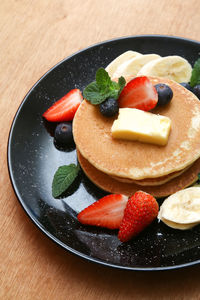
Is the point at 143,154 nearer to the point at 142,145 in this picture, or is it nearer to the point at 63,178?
the point at 142,145

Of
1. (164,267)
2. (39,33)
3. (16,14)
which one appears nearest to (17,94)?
(39,33)

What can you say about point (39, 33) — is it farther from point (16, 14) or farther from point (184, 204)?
point (184, 204)

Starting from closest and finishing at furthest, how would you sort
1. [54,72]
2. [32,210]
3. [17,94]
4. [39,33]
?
1. [32,210]
2. [54,72]
3. [17,94]
4. [39,33]

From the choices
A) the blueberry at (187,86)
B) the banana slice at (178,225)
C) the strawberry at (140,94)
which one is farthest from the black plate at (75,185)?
the strawberry at (140,94)

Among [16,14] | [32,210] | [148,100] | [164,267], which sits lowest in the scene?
[164,267]

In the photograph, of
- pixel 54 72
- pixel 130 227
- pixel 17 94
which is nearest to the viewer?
pixel 130 227

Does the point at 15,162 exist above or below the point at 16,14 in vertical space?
below

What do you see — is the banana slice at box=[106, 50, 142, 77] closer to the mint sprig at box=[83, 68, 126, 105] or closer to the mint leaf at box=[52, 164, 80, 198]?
the mint sprig at box=[83, 68, 126, 105]

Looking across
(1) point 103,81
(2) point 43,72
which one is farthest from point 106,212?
(2) point 43,72
